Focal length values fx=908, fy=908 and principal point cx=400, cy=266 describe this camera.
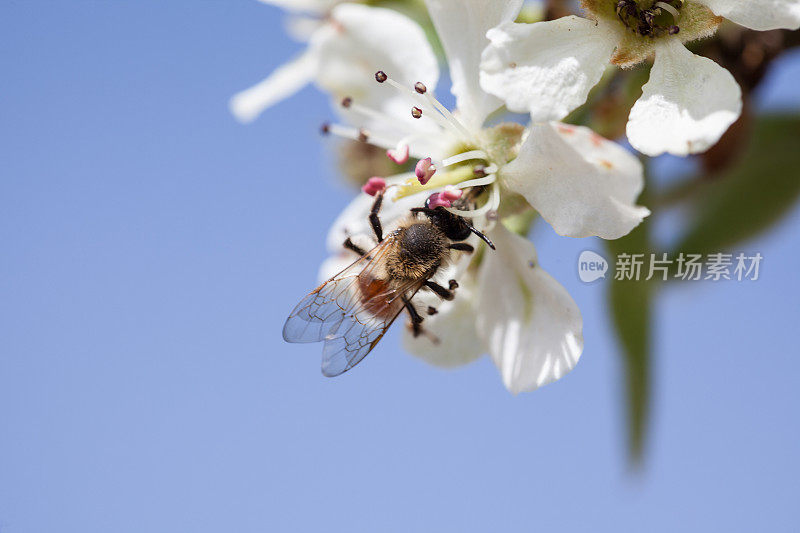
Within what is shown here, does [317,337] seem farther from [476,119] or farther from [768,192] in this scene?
[768,192]

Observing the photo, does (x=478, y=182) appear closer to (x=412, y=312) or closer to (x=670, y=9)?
(x=412, y=312)

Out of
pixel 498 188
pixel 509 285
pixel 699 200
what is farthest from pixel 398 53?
pixel 699 200

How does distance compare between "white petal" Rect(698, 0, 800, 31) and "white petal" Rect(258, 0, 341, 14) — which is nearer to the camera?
"white petal" Rect(698, 0, 800, 31)

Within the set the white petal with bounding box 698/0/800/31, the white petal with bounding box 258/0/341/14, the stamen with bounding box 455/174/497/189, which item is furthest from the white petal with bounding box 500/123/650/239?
the white petal with bounding box 258/0/341/14

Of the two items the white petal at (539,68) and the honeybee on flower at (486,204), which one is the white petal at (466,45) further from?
the white petal at (539,68)

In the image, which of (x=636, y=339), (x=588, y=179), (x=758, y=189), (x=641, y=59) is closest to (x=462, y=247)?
(x=588, y=179)

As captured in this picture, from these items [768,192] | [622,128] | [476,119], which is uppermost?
[476,119]

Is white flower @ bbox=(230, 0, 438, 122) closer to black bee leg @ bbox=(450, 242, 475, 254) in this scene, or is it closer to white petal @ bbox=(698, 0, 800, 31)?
black bee leg @ bbox=(450, 242, 475, 254)
